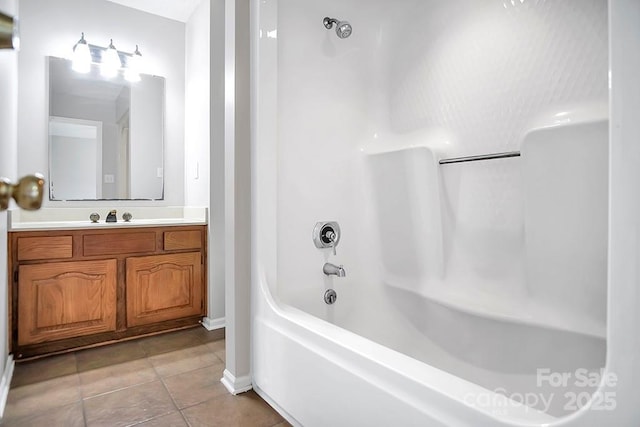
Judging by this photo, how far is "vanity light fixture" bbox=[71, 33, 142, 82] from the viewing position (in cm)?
263

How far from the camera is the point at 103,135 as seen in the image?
274cm

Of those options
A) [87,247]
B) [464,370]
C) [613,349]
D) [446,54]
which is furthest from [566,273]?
[87,247]

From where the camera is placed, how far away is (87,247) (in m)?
2.24

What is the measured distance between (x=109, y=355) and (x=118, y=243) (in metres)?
0.70

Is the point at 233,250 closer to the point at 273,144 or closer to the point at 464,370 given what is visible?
the point at 273,144

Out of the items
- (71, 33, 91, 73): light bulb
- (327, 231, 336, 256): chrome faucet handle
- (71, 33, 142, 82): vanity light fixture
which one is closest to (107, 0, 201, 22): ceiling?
(71, 33, 142, 82): vanity light fixture

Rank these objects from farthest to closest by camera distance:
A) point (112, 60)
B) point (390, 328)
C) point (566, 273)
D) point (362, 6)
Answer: point (112, 60) < point (362, 6) < point (390, 328) < point (566, 273)

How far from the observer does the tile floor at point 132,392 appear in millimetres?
1490

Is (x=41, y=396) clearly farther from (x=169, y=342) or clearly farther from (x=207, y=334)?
(x=207, y=334)

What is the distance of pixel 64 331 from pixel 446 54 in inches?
107

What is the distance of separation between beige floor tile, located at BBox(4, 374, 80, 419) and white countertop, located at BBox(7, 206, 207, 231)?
2.85ft

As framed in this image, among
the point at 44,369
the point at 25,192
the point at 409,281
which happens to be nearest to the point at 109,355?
the point at 44,369

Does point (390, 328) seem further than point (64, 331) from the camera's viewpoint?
No

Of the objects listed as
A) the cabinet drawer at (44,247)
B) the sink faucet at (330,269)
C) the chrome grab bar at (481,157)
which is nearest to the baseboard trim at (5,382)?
the cabinet drawer at (44,247)
